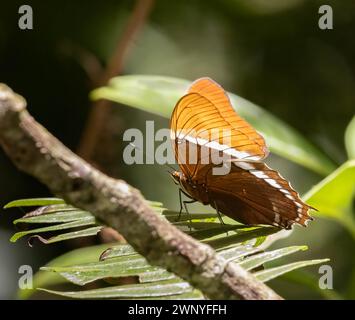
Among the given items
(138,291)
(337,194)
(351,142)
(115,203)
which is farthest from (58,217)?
(351,142)

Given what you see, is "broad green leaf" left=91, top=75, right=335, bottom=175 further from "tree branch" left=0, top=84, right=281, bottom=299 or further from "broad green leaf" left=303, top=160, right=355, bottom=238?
"tree branch" left=0, top=84, right=281, bottom=299

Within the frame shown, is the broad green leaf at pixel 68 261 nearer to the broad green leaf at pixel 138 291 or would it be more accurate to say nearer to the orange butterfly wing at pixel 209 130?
the orange butterfly wing at pixel 209 130

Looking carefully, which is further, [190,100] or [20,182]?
[20,182]

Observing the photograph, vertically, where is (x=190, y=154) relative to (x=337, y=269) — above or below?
above

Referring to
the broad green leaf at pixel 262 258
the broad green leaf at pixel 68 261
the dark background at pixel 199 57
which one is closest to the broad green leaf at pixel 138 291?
the broad green leaf at pixel 262 258

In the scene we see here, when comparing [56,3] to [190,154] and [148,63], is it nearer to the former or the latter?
[148,63]

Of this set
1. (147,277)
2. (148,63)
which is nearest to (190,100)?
(147,277)
